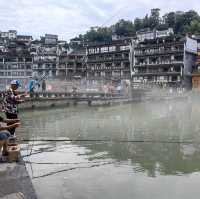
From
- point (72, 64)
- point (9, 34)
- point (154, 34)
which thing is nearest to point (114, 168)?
point (72, 64)

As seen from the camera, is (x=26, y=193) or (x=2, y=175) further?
(x=2, y=175)

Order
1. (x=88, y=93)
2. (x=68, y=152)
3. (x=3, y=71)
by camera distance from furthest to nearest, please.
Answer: (x=3, y=71)
(x=88, y=93)
(x=68, y=152)

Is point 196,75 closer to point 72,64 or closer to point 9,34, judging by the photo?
point 72,64

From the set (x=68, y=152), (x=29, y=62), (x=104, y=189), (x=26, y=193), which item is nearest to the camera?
(x=26, y=193)

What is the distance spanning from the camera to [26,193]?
692cm

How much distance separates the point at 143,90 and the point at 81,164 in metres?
42.1

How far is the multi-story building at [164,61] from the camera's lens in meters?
71.1

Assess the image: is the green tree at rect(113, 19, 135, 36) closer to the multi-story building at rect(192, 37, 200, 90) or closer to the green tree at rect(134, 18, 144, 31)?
the green tree at rect(134, 18, 144, 31)

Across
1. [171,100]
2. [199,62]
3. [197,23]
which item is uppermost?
[197,23]

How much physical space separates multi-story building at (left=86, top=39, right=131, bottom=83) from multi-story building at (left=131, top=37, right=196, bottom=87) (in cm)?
220

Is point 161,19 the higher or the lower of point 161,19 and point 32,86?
the higher

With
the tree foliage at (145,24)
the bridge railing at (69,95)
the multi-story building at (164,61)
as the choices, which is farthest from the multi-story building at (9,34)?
the bridge railing at (69,95)

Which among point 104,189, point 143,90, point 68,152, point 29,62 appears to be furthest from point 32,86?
A: point 29,62

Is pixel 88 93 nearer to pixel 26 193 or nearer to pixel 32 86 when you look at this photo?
pixel 32 86
